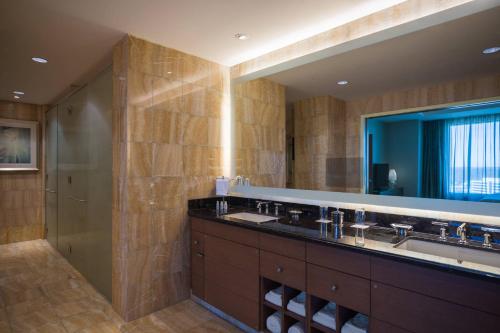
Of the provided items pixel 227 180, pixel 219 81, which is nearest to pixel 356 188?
pixel 227 180

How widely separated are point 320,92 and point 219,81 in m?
1.17

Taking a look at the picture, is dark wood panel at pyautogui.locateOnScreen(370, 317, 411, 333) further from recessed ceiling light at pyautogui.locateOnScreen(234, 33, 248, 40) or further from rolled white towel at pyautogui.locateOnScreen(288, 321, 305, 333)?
recessed ceiling light at pyautogui.locateOnScreen(234, 33, 248, 40)

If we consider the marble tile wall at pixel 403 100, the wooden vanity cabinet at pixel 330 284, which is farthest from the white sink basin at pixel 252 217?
the marble tile wall at pixel 403 100

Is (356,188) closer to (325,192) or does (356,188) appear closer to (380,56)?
(325,192)

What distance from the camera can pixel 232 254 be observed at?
7.52 ft

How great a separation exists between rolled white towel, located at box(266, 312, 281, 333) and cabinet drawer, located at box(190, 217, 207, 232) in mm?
938

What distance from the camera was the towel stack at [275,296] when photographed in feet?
6.59

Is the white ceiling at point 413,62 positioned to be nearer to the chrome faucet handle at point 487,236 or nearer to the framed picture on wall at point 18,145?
the chrome faucet handle at point 487,236

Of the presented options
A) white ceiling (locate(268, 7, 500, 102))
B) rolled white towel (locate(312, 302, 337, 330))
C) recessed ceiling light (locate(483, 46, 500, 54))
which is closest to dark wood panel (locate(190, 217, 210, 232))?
rolled white towel (locate(312, 302, 337, 330))

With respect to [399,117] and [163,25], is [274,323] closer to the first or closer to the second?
[399,117]

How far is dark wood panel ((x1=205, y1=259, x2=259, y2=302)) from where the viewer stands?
7.00ft

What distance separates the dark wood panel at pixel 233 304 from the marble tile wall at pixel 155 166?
0.41 metres

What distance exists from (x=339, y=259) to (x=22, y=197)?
17.8ft

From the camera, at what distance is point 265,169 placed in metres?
2.88
